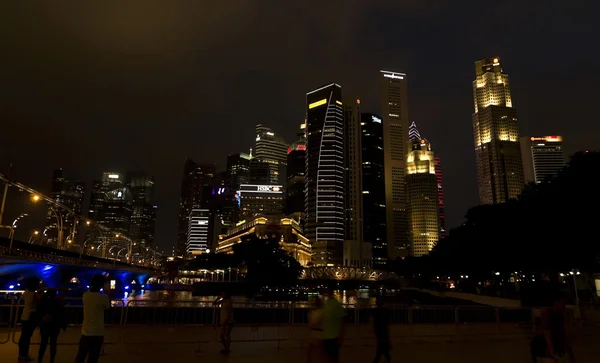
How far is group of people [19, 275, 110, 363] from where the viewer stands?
8062mm

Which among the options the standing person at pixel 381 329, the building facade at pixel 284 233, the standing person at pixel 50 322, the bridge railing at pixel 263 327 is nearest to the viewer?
the standing person at pixel 50 322

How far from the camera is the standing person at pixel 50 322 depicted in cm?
1002

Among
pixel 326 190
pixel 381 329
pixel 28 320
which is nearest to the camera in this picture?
pixel 28 320

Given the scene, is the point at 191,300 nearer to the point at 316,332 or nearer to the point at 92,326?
the point at 92,326

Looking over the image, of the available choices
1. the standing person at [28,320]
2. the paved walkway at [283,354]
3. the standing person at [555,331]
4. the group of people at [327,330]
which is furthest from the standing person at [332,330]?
the standing person at [28,320]

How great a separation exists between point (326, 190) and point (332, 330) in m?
180

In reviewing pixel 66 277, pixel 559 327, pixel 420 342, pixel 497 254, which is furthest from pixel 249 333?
pixel 66 277

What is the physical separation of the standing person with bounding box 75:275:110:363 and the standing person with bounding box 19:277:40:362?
3353 millimetres

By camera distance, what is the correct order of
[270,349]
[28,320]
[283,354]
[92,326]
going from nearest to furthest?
[92,326] < [28,320] < [283,354] < [270,349]

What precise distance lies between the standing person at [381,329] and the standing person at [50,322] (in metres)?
7.94

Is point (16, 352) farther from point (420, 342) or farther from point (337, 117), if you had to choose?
point (337, 117)

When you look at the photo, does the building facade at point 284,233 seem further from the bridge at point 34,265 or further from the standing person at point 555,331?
the standing person at point 555,331

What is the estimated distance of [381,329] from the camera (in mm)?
10867

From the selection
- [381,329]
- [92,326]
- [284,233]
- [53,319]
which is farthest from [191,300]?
[284,233]
